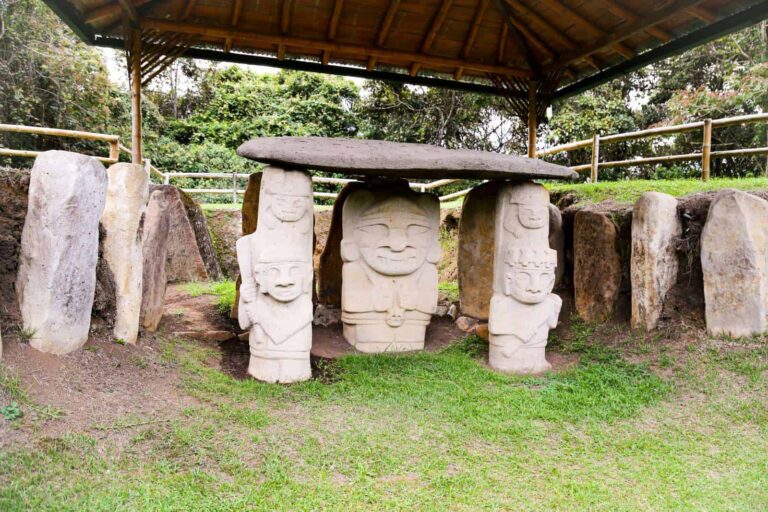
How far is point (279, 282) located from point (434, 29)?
486cm

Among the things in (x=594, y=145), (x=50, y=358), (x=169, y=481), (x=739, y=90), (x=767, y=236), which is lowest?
(x=169, y=481)

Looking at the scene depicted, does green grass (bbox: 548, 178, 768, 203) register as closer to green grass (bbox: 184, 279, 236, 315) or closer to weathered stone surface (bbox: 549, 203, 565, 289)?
weathered stone surface (bbox: 549, 203, 565, 289)

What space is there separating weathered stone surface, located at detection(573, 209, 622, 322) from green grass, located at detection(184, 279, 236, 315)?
461 cm

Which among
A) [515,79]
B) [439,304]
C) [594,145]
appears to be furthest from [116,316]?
[594,145]

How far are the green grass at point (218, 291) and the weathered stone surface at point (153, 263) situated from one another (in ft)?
4.85

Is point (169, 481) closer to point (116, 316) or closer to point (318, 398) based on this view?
point (318, 398)

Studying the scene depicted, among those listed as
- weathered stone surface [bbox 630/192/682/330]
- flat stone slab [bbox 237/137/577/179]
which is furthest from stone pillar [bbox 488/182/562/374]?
weathered stone surface [bbox 630/192/682/330]

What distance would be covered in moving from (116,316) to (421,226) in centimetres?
335

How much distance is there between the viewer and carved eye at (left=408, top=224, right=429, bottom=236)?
20.8 ft

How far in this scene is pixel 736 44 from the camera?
41.1 feet

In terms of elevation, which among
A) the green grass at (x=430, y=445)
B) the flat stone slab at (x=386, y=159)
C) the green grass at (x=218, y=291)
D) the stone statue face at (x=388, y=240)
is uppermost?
the flat stone slab at (x=386, y=159)

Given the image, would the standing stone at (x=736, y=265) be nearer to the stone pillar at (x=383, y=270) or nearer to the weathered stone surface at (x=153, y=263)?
the stone pillar at (x=383, y=270)

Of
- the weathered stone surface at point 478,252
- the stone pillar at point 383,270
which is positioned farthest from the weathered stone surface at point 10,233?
the weathered stone surface at point 478,252

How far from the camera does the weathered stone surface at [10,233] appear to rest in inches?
167
